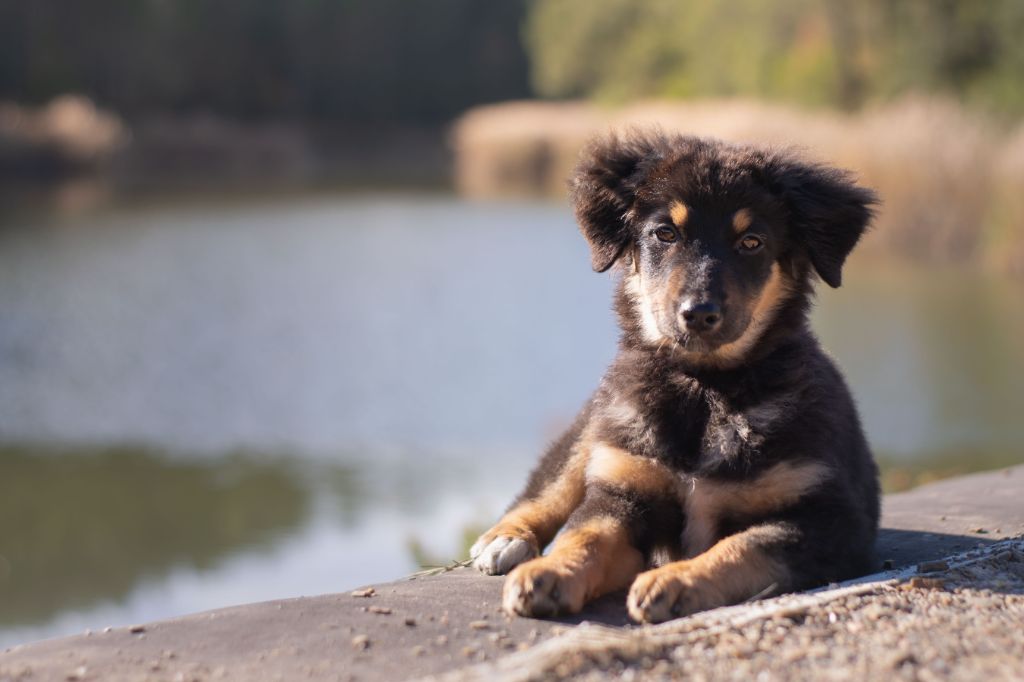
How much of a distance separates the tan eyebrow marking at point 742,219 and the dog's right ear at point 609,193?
0.49 meters

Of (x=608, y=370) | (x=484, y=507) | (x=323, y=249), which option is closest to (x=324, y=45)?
(x=323, y=249)

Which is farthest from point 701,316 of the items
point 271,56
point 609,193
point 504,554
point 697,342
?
point 271,56

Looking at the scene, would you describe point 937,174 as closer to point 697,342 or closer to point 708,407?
point 708,407

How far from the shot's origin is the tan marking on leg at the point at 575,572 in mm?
4281

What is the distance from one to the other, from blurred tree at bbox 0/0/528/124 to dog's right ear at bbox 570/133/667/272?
50183 mm

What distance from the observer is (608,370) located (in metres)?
5.28

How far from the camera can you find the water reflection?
11148 mm

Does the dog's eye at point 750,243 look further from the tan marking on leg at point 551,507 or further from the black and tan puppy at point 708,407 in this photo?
the tan marking on leg at point 551,507

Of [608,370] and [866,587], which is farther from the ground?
[608,370]

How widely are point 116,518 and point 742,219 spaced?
9.38m

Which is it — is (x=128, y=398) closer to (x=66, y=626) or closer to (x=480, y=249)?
(x=66, y=626)

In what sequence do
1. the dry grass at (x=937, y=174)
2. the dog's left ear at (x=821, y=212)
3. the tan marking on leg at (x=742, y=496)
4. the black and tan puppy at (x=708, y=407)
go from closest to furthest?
the black and tan puppy at (x=708, y=407), the tan marking on leg at (x=742, y=496), the dog's left ear at (x=821, y=212), the dry grass at (x=937, y=174)

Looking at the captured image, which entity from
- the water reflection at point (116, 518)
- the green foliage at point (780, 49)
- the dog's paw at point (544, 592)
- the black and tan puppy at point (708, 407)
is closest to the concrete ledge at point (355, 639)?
the dog's paw at point (544, 592)

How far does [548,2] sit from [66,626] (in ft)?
220
